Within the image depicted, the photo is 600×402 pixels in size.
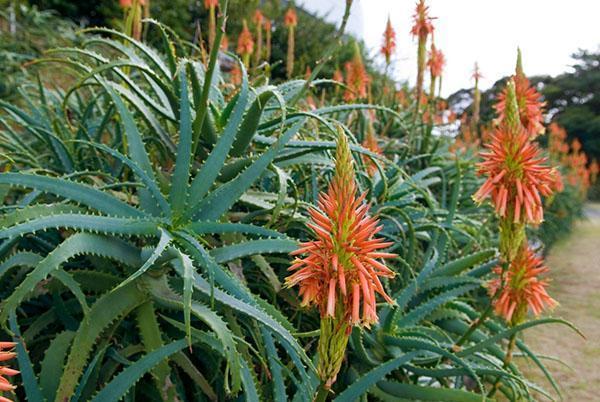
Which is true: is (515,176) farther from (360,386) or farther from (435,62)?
(435,62)

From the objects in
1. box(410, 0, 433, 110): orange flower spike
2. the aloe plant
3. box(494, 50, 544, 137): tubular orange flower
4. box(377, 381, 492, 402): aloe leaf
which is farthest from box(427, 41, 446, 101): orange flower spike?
box(377, 381, 492, 402): aloe leaf

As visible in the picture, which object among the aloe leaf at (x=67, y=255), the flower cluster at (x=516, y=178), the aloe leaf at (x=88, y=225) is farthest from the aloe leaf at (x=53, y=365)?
the flower cluster at (x=516, y=178)

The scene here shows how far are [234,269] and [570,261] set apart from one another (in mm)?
5597

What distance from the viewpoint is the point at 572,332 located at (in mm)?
3564

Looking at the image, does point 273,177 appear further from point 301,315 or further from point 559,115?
point 559,115

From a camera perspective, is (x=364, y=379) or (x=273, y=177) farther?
(x=273, y=177)

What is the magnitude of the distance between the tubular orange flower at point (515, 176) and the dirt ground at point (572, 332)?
2.22 ft

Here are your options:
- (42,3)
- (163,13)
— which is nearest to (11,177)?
(163,13)

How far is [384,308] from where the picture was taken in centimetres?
153

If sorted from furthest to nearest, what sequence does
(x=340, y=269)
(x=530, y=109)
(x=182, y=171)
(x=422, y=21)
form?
(x=422, y=21), (x=530, y=109), (x=182, y=171), (x=340, y=269)

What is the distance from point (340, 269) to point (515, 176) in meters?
0.72

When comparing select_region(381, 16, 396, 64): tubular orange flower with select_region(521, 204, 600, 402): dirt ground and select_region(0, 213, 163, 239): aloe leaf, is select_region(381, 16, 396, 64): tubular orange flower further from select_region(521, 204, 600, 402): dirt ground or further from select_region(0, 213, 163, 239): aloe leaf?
select_region(0, 213, 163, 239): aloe leaf

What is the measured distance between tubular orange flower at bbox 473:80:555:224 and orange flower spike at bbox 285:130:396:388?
63 centimetres

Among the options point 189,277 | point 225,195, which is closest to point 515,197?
point 225,195
